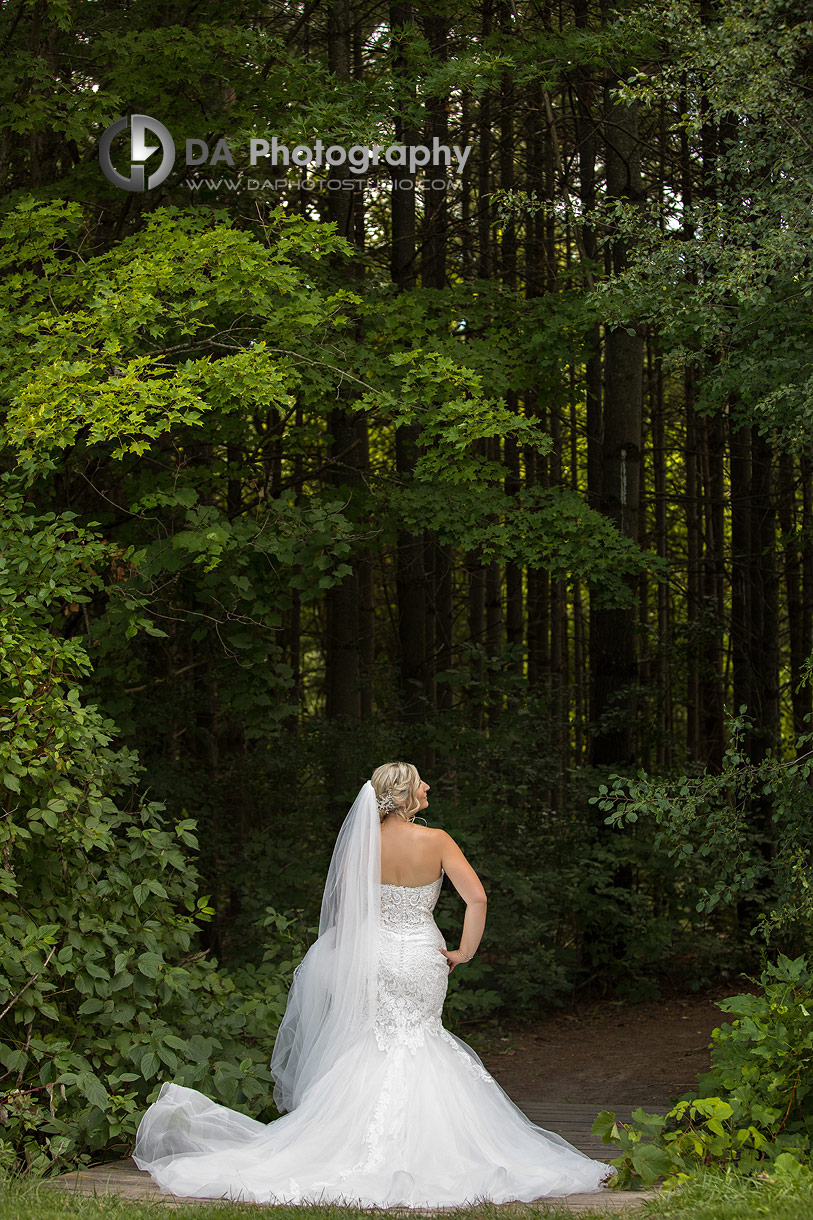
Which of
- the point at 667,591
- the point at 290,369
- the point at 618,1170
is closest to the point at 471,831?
the point at 290,369

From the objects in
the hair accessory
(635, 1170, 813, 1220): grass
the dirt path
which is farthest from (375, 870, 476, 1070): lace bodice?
the dirt path

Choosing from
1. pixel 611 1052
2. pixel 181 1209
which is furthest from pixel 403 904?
pixel 611 1052

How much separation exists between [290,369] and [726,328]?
9.89 feet

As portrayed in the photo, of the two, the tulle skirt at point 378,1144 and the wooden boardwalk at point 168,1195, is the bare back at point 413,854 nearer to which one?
the tulle skirt at point 378,1144

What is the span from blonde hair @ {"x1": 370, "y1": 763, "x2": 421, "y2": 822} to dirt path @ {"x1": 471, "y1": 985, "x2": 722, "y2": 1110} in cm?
387

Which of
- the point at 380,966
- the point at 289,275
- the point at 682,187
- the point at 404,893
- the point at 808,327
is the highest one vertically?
the point at 682,187

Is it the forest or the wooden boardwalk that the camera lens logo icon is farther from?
the wooden boardwalk

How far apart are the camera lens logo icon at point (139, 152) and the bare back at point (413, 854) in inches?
271

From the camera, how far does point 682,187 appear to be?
13859 mm

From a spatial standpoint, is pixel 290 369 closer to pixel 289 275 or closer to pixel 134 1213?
pixel 289 275

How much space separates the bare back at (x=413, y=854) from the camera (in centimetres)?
541

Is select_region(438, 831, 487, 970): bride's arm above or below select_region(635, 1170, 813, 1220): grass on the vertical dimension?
above

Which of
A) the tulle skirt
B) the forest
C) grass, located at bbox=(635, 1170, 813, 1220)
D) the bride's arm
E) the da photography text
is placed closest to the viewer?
grass, located at bbox=(635, 1170, 813, 1220)

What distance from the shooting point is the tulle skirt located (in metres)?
4.71
